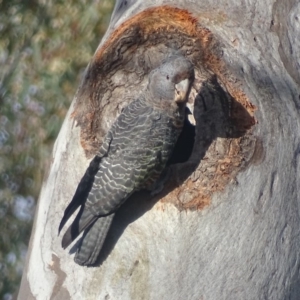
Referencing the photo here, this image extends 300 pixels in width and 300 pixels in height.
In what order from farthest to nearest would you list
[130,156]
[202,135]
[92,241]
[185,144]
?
[185,144] → [202,135] → [130,156] → [92,241]

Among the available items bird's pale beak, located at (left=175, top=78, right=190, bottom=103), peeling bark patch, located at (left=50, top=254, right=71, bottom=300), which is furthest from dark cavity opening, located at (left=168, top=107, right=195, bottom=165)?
peeling bark patch, located at (left=50, top=254, right=71, bottom=300)

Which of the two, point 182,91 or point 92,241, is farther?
point 182,91

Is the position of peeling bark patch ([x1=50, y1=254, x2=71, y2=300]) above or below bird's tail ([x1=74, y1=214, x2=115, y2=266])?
below

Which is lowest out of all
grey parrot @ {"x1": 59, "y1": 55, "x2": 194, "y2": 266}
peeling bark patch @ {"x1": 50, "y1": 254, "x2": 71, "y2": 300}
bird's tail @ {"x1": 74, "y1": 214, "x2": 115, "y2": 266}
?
peeling bark patch @ {"x1": 50, "y1": 254, "x2": 71, "y2": 300}

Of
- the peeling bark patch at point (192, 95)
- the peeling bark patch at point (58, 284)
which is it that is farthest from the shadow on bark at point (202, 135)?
the peeling bark patch at point (58, 284)

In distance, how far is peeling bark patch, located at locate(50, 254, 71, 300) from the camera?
10.5 feet

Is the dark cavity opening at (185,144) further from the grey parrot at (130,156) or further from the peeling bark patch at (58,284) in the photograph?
the peeling bark patch at (58,284)

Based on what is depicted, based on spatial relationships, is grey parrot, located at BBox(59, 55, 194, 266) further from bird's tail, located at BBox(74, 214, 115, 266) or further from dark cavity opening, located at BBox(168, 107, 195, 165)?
dark cavity opening, located at BBox(168, 107, 195, 165)

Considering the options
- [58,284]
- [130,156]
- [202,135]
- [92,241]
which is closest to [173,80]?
[202,135]

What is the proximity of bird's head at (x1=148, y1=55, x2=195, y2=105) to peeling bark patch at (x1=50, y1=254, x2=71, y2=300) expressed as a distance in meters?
0.89

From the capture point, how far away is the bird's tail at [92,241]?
3.10 metres

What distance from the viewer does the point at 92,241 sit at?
10.2 feet

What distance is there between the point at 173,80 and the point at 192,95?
400 mm

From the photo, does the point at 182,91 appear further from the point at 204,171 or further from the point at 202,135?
the point at 204,171
